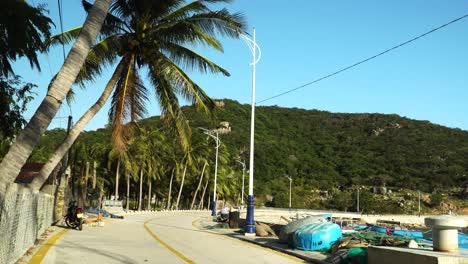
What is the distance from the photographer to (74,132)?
59.2ft

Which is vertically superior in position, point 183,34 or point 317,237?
point 183,34

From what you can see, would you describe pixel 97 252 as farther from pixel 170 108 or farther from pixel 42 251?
pixel 170 108

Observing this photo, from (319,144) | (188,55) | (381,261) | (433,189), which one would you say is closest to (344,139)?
(319,144)

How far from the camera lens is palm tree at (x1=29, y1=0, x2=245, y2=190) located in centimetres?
2103

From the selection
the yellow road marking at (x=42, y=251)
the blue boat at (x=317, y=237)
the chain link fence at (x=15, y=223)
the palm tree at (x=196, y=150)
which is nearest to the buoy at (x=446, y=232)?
the blue boat at (x=317, y=237)

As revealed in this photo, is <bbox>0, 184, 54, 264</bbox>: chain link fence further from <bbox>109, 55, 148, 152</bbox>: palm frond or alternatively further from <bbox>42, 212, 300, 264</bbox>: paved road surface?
<bbox>109, 55, 148, 152</bbox>: palm frond

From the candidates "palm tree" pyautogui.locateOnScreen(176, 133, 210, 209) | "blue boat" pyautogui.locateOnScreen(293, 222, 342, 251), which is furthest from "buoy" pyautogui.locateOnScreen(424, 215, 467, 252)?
"palm tree" pyautogui.locateOnScreen(176, 133, 210, 209)

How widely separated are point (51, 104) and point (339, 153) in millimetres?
128194

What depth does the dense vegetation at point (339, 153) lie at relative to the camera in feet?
368

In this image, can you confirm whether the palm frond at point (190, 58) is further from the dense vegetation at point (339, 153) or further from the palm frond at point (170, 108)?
the dense vegetation at point (339, 153)

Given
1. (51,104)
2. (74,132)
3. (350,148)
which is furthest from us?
(350,148)

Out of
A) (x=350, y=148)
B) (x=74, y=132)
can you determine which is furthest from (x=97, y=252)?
(x=350, y=148)

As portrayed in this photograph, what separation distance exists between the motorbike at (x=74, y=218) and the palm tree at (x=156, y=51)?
16.6 feet

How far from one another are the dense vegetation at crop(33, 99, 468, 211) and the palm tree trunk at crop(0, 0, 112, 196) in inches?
3236
